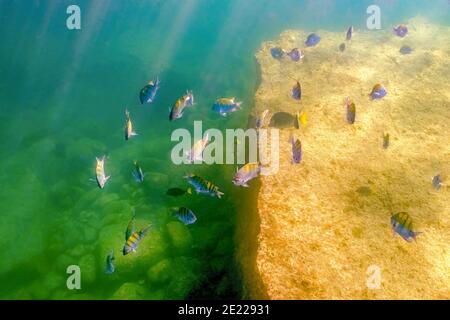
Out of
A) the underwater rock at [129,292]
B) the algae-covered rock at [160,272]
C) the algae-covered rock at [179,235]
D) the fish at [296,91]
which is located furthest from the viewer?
the algae-covered rock at [179,235]

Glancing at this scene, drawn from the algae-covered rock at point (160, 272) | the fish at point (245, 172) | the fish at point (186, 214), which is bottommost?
the algae-covered rock at point (160, 272)

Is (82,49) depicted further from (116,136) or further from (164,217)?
(164,217)

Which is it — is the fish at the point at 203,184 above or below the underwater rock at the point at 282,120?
below

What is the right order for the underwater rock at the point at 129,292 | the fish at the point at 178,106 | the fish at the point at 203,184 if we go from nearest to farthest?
the fish at the point at 203,184 → the fish at the point at 178,106 → the underwater rock at the point at 129,292

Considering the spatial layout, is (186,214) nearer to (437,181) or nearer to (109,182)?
(437,181)

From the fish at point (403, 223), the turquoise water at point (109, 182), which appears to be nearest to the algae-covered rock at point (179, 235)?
the turquoise water at point (109, 182)

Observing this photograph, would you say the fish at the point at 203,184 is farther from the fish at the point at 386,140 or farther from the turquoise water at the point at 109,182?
the fish at the point at 386,140
